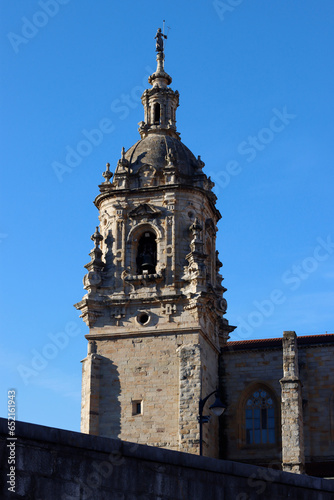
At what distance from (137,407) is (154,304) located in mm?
4376

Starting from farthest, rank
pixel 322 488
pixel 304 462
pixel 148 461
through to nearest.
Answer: pixel 304 462, pixel 322 488, pixel 148 461

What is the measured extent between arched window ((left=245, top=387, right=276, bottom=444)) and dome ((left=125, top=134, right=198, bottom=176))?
34.2 ft

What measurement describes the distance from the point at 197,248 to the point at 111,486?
1064 inches

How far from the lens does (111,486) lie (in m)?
11.9

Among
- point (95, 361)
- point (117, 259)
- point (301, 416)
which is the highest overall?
point (117, 259)

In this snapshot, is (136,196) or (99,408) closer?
(99,408)

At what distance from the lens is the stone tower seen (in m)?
36.6

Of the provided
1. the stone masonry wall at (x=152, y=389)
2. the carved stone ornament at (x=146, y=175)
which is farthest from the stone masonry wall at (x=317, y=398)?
the carved stone ornament at (x=146, y=175)

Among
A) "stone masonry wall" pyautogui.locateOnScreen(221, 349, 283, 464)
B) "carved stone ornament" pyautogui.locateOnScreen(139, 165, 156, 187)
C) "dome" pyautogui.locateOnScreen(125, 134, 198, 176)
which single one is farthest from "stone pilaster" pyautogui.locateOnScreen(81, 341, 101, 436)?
"dome" pyautogui.locateOnScreen(125, 134, 198, 176)

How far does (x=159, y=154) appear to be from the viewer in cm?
4131

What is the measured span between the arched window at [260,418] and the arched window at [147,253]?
23.4ft

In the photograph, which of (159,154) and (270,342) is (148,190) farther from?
(270,342)

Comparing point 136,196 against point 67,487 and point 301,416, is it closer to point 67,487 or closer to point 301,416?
point 301,416

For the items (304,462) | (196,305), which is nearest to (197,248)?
(196,305)
